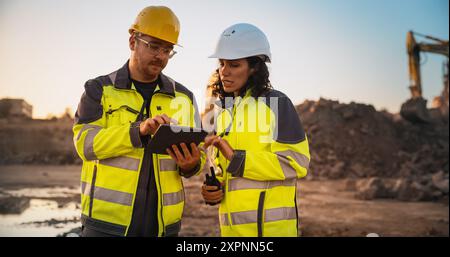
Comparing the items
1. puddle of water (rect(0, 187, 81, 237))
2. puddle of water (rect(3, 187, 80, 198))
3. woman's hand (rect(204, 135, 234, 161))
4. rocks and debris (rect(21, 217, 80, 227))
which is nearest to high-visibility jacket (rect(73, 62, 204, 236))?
woman's hand (rect(204, 135, 234, 161))

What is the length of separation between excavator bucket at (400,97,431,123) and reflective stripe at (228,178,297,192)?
21497mm

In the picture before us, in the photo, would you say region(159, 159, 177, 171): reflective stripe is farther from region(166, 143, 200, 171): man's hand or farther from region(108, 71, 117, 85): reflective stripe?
region(108, 71, 117, 85): reflective stripe

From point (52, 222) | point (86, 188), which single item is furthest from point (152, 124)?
point (52, 222)

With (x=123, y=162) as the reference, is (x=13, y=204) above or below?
below

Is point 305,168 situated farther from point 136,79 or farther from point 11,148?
point 11,148

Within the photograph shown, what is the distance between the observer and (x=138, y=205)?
111 inches

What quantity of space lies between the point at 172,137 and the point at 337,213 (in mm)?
8816

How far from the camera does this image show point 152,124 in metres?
2.64

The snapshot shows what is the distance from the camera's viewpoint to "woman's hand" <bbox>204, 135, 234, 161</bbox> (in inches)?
105

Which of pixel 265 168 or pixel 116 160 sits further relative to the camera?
pixel 116 160

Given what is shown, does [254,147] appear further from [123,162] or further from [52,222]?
[52,222]

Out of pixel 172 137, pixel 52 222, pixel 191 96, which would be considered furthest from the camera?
pixel 52 222

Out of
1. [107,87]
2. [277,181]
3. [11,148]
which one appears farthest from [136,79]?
[11,148]
